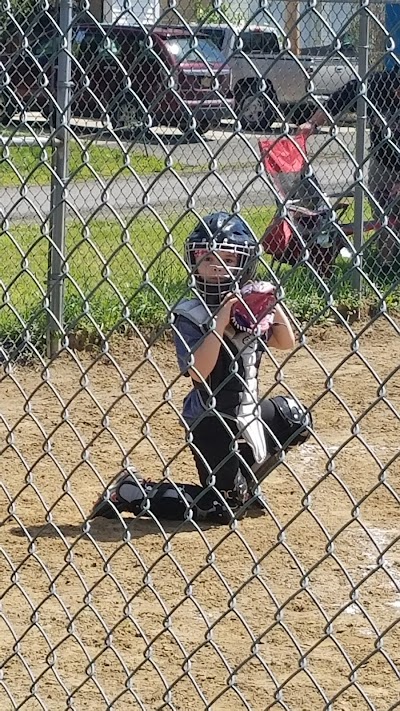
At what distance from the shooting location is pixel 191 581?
2.69 meters

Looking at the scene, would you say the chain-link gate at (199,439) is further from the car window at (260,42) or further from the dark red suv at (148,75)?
the car window at (260,42)

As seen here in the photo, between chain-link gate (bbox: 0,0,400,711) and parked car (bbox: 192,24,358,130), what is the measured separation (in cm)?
2

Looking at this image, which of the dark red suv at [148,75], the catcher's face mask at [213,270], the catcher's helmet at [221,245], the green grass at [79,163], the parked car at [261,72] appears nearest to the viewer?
the parked car at [261,72]

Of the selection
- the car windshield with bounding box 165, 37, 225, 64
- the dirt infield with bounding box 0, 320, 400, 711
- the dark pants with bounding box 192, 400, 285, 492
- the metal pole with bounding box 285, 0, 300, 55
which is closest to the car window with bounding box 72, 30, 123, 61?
the car windshield with bounding box 165, 37, 225, 64

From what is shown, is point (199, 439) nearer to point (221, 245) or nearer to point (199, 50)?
point (221, 245)

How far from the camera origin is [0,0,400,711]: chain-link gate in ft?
8.24

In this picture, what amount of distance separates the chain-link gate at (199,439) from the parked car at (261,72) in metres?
0.02

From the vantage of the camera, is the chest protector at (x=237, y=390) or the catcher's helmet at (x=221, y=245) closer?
the catcher's helmet at (x=221, y=245)

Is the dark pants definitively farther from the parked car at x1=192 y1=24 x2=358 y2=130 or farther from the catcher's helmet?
the parked car at x1=192 y1=24 x2=358 y2=130

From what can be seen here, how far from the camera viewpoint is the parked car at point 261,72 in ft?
7.64

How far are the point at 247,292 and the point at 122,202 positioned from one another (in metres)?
8.75

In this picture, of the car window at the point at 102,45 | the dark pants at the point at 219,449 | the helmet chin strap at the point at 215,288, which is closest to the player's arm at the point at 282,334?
the dark pants at the point at 219,449

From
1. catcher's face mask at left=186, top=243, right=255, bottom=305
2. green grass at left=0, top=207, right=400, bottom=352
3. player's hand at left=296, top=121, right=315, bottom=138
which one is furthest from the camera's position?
green grass at left=0, top=207, right=400, bottom=352

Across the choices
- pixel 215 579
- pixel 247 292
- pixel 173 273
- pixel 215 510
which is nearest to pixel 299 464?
pixel 215 510
